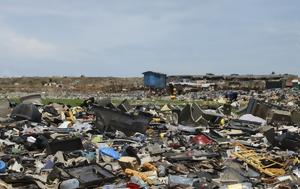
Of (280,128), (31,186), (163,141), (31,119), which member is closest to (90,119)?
(31,119)

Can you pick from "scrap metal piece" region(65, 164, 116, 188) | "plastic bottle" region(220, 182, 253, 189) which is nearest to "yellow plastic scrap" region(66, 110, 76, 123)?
"scrap metal piece" region(65, 164, 116, 188)

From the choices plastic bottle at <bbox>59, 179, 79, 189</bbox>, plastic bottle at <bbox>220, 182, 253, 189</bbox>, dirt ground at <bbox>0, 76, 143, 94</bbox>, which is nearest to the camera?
plastic bottle at <bbox>59, 179, 79, 189</bbox>

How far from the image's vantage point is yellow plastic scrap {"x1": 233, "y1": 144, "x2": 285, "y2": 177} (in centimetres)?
1137

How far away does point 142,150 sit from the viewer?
1311 cm

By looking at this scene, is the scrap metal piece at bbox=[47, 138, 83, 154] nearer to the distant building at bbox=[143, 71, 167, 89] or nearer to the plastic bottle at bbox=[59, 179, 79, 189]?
the plastic bottle at bbox=[59, 179, 79, 189]

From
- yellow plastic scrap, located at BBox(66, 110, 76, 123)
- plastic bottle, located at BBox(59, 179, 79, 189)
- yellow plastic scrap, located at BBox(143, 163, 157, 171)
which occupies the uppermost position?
yellow plastic scrap, located at BBox(66, 110, 76, 123)

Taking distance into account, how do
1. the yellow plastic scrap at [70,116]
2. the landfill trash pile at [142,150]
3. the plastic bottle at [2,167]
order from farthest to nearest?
the yellow plastic scrap at [70,116], the plastic bottle at [2,167], the landfill trash pile at [142,150]

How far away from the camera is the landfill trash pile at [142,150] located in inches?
A: 397

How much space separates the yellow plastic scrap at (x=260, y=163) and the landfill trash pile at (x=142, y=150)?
2 cm

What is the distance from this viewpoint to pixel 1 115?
19.5 meters

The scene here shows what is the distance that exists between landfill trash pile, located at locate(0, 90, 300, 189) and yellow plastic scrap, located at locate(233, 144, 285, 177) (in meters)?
0.02

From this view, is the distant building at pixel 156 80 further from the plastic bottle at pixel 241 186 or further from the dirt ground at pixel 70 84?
the plastic bottle at pixel 241 186

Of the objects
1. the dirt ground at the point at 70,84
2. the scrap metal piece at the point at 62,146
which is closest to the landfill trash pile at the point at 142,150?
the scrap metal piece at the point at 62,146

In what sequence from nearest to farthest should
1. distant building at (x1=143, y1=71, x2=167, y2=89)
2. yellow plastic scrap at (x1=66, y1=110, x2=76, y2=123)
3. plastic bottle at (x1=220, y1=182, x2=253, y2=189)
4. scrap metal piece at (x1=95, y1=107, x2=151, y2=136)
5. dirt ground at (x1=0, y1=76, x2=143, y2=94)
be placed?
1. plastic bottle at (x1=220, y1=182, x2=253, y2=189)
2. scrap metal piece at (x1=95, y1=107, x2=151, y2=136)
3. yellow plastic scrap at (x1=66, y1=110, x2=76, y2=123)
4. distant building at (x1=143, y1=71, x2=167, y2=89)
5. dirt ground at (x1=0, y1=76, x2=143, y2=94)
